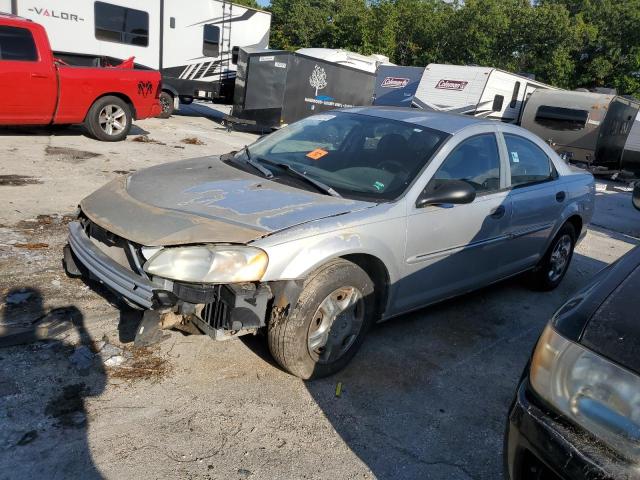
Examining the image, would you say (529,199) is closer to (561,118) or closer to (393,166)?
(393,166)

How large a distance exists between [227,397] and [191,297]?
666 mm

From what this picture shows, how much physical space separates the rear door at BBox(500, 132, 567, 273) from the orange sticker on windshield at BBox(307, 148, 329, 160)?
1532mm

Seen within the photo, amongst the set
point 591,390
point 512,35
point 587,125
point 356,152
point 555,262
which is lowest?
point 555,262

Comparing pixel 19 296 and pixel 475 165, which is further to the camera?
pixel 475 165

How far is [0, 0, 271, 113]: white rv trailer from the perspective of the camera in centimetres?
1295

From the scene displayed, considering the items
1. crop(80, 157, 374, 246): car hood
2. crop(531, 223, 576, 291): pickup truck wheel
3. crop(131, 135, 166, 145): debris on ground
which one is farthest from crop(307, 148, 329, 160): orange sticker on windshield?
crop(131, 135, 166, 145): debris on ground

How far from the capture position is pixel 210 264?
2773 mm

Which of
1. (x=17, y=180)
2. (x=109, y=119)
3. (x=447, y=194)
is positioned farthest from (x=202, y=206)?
(x=109, y=119)

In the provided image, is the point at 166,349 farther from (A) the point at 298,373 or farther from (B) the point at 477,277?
(B) the point at 477,277

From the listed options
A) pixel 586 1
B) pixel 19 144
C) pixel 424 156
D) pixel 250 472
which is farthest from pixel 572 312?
pixel 586 1

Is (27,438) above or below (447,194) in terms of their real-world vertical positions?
below

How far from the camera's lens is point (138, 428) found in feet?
8.89

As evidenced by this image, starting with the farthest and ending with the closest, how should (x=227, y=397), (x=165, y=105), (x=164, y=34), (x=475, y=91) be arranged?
(x=475, y=91) < (x=165, y=105) < (x=164, y=34) < (x=227, y=397)

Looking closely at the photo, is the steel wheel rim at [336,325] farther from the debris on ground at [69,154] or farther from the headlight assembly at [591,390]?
the debris on ground at [69,154]
